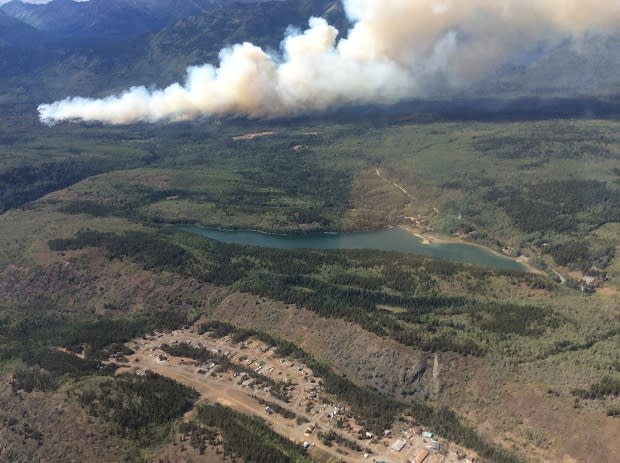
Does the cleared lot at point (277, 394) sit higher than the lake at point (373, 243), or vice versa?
the lake at point (373, 243)

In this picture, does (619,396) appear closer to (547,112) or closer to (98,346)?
(98,346)

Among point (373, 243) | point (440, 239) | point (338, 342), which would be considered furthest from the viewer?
point (440, 239)

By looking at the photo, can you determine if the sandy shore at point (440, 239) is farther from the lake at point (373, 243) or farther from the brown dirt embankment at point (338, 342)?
the brown dirt embankment at point (338, 342)

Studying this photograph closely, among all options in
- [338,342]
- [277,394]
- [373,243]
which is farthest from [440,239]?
[277,394]

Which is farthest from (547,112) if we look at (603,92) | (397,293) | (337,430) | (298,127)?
(337,430)

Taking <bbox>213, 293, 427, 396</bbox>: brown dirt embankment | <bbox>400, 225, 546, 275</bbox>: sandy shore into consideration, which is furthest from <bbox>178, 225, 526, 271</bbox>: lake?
<bbox>213, 293, 427, 396</bbox>: brown dirt embankment

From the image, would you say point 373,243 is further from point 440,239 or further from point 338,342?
point 338,342

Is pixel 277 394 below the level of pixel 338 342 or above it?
below

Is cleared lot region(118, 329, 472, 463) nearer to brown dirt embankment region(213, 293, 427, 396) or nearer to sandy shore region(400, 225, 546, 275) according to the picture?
brown dirt embankment region(213, 293, 427, 396)

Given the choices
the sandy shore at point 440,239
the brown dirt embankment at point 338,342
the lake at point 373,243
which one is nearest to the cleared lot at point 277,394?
the brown dirt embankment at point 338,342

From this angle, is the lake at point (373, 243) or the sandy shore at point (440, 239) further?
the sandy shore at point (440, 239)
